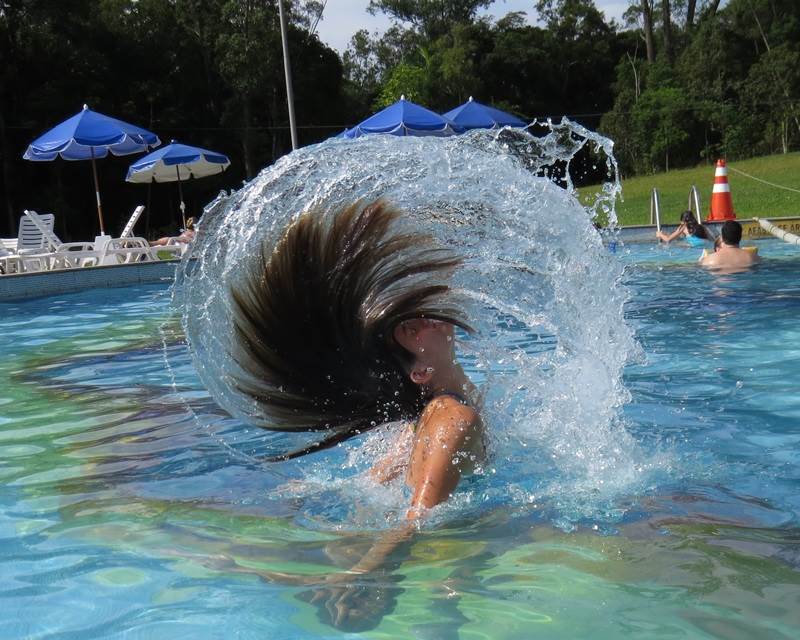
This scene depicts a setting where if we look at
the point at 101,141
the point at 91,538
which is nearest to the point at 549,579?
the point at 91,538

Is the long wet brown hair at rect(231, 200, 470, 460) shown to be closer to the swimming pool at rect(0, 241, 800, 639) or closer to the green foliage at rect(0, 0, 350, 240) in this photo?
the swimming pool at rect(0, 241, 800, 639)

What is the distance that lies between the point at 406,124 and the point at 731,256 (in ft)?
28.9

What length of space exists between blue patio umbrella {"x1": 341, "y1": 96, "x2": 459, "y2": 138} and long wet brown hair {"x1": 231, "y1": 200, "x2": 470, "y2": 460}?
48.8 feet

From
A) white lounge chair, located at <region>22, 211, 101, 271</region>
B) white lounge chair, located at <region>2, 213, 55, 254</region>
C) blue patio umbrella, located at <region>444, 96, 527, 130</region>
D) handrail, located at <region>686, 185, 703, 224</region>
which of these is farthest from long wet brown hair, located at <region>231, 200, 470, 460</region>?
blue patio umbrella, located at <region>444, 96, 527, 130</region>

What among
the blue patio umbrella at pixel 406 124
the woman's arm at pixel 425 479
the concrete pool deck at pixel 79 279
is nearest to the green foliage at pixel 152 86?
the blue patio umbrella at pixel 406 124

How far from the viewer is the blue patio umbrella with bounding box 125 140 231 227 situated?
18.0 m

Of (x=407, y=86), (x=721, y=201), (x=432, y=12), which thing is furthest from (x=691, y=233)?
(x=432, y=12)

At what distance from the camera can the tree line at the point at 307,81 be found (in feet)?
90.8

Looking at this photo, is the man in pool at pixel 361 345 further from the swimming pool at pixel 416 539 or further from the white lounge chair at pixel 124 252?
the white lounge chair at pixel 124 252

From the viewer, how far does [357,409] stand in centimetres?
283

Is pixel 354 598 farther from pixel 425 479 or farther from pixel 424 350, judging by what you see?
pixel 424 350

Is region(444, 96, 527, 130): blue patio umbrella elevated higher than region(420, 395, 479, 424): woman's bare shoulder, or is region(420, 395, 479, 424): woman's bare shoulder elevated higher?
region(444, 96, 527, 130): blue patio umbrella

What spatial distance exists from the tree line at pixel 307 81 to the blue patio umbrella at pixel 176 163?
306 inches

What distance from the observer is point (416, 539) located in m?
2.76
